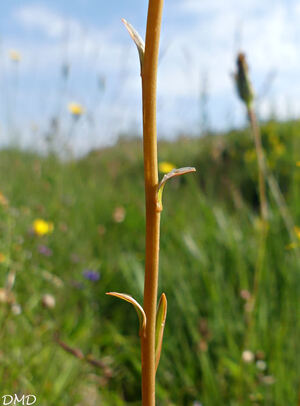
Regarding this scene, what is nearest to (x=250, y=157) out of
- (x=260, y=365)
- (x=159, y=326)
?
(x=260, y=365)

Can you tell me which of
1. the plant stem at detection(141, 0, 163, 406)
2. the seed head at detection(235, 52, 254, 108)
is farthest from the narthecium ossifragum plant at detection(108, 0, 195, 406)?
the seed head at detection(235, 52, 254, 108)

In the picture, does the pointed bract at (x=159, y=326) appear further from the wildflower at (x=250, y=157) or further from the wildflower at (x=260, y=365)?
the wildflower at (x=250, y=157)

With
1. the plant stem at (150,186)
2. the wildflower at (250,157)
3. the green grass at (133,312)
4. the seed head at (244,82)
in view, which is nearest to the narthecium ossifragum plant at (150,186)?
the plant stem at (150,186)

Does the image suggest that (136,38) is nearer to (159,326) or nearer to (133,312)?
(159,326)

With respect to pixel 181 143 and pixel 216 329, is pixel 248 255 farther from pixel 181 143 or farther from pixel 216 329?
pixel 181 143

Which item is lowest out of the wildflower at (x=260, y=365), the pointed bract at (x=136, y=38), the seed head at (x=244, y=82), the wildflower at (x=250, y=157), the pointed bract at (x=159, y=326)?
the wildflower at (x=260, y=365)

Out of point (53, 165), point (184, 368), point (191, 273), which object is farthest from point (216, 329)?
point (53, 165)
